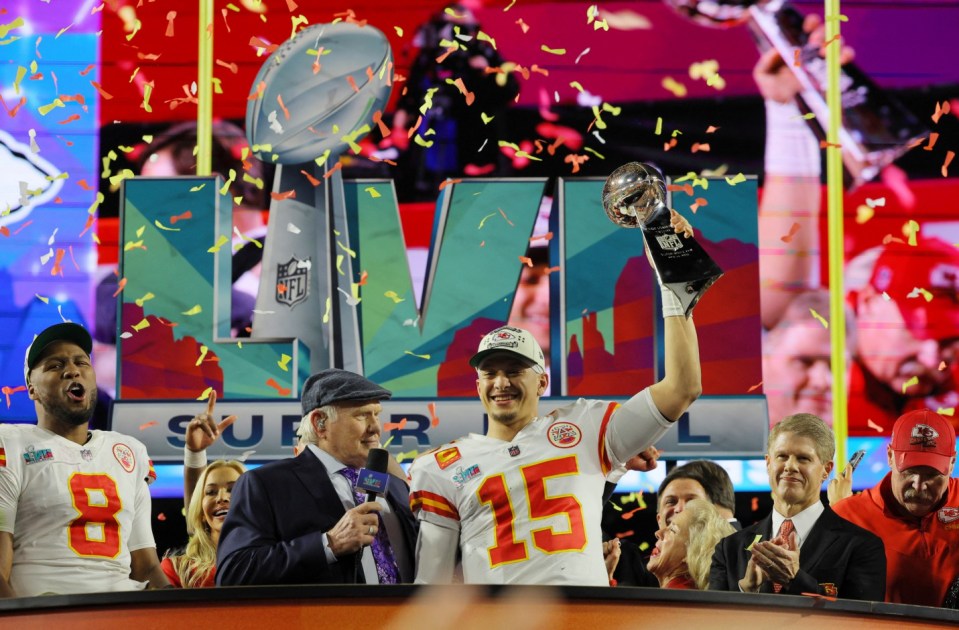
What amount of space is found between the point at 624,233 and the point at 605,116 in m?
0.63

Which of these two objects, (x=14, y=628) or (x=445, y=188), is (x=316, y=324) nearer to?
(x=445, y=188)

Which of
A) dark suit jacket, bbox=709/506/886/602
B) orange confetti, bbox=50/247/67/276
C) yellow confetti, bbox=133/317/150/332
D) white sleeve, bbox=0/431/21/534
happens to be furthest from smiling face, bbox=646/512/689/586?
orange confetti, bbox=50/247/67/276

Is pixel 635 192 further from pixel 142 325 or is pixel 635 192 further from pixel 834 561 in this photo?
pixel 142 325

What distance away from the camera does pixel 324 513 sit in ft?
13.2

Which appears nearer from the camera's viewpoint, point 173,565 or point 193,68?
point 173,565

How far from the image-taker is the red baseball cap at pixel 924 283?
7.05 metres

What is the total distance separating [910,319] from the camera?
7.05 m

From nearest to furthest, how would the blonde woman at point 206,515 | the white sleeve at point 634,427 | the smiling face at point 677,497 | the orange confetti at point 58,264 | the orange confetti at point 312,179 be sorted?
1. the white sleeve at point 634,427
2. the smiling face at point 677,497
3. the blonde woman at point 206,515
4. the orange confetti at point 58,264
5. the orange confetti at point 312,179

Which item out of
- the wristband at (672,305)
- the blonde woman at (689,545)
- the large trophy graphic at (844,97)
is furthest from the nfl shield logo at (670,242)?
the large trophy graphic at (844,97)

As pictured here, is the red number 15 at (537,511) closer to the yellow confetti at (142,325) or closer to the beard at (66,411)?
the beard at (66,411)

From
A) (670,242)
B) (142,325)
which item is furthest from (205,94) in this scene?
(670,242)

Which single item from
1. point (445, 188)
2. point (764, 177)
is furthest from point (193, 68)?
point (764, 177)

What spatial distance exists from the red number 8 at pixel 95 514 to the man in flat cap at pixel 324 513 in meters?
0.58

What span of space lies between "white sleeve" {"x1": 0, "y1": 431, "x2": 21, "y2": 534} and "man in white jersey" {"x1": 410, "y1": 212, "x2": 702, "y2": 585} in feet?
3.97
